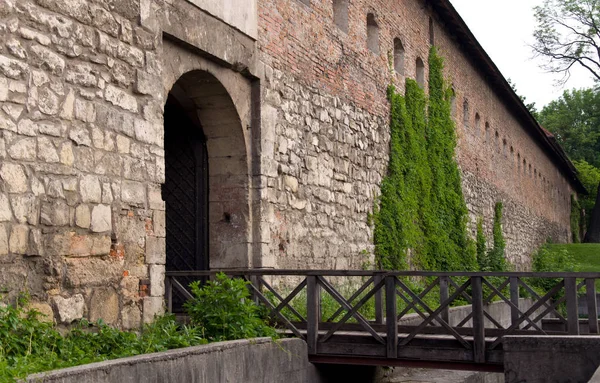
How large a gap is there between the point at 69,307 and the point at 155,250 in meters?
1.29

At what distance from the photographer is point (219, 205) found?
9859mm

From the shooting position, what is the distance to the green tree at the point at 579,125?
59125mm

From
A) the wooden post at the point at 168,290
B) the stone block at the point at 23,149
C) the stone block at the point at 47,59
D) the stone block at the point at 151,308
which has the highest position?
the stone block at the point at 47,59

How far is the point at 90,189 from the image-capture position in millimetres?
7051

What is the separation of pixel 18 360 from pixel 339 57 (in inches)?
319

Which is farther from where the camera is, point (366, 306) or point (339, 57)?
point (339, 57)

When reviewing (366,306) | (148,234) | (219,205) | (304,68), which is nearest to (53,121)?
(148,234)

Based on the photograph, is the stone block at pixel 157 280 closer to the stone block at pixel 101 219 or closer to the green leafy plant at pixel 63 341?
the green leafy plant at pixel 63 341

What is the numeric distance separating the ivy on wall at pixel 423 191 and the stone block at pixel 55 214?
7.18 m

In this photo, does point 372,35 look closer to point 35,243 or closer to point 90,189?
point 90,189

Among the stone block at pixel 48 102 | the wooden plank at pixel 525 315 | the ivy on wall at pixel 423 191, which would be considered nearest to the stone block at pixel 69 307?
the stone block at pixel 48 102

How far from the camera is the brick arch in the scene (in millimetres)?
9672

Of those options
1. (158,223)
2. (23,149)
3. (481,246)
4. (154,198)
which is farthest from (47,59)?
(481,246)

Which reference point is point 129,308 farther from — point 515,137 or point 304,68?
point 515,137
